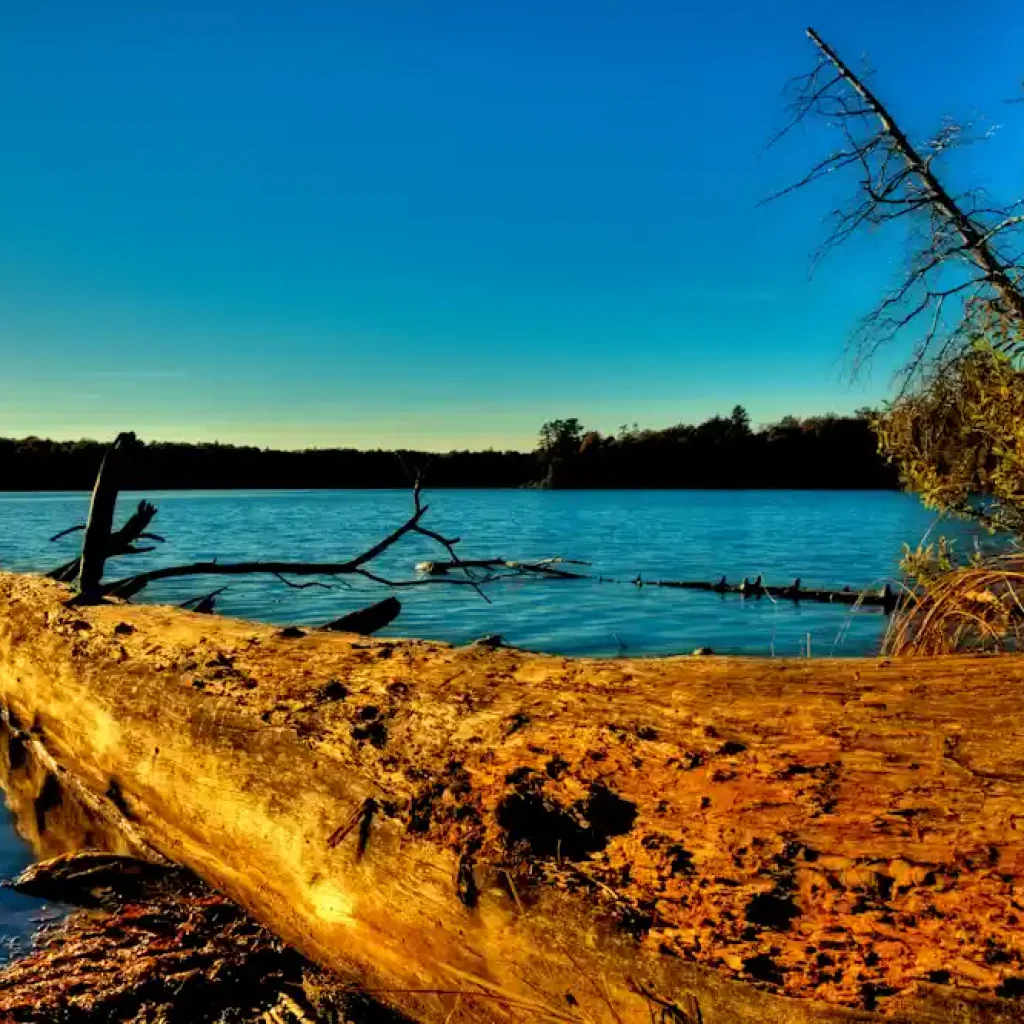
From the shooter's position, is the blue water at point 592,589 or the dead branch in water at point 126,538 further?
the blue water at point 592,589

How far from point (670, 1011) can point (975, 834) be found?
3.13ft

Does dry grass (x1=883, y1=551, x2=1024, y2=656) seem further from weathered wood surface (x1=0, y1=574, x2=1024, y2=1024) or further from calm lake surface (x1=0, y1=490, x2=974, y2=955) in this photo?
weathered wood surface (x1=0, y1=574, x2=1024, y2=1024)

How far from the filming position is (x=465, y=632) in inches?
574

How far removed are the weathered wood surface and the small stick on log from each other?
1.81 meters

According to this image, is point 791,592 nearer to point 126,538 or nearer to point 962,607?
point 962,607

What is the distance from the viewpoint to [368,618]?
610cm

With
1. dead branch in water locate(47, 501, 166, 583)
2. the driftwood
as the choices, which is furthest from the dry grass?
the driftwood

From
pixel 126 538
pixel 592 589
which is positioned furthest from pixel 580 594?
pixel 126 538

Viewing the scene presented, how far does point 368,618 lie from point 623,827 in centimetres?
384

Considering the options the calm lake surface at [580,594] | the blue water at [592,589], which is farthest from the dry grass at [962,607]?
the blue water at [592,589]

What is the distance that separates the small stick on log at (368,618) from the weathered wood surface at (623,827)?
71.2 inches

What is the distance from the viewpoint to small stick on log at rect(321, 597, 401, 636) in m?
5.83

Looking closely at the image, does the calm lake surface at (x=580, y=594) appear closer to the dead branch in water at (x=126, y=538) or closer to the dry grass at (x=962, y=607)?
the dry grass at (x=962, y=607)

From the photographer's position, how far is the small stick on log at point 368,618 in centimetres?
583
